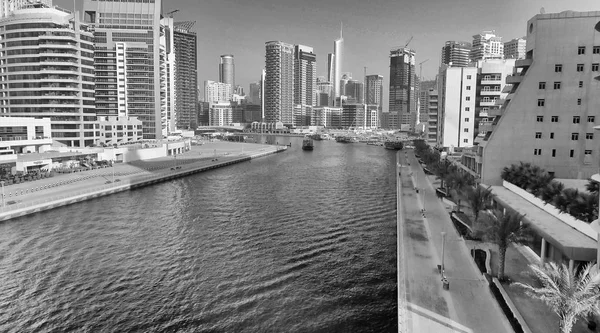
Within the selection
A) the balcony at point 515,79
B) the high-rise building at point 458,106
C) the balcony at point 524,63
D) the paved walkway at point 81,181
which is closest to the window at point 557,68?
the balcony at point 524,63

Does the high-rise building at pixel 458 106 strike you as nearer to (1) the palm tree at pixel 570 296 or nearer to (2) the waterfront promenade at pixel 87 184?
(2) the waterfront promenade at pixel 87 184

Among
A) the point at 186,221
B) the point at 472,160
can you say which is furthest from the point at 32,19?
the point at 472,160

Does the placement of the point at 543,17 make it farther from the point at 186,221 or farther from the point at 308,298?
the point at 186,221

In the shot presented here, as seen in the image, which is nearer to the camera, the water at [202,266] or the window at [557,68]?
the water at [202,266]

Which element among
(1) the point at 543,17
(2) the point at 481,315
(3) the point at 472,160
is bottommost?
(2) the point at 481,315

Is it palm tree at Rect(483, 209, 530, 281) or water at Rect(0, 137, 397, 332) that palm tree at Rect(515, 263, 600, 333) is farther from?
water at Rect(0, 137, 397, 332)
